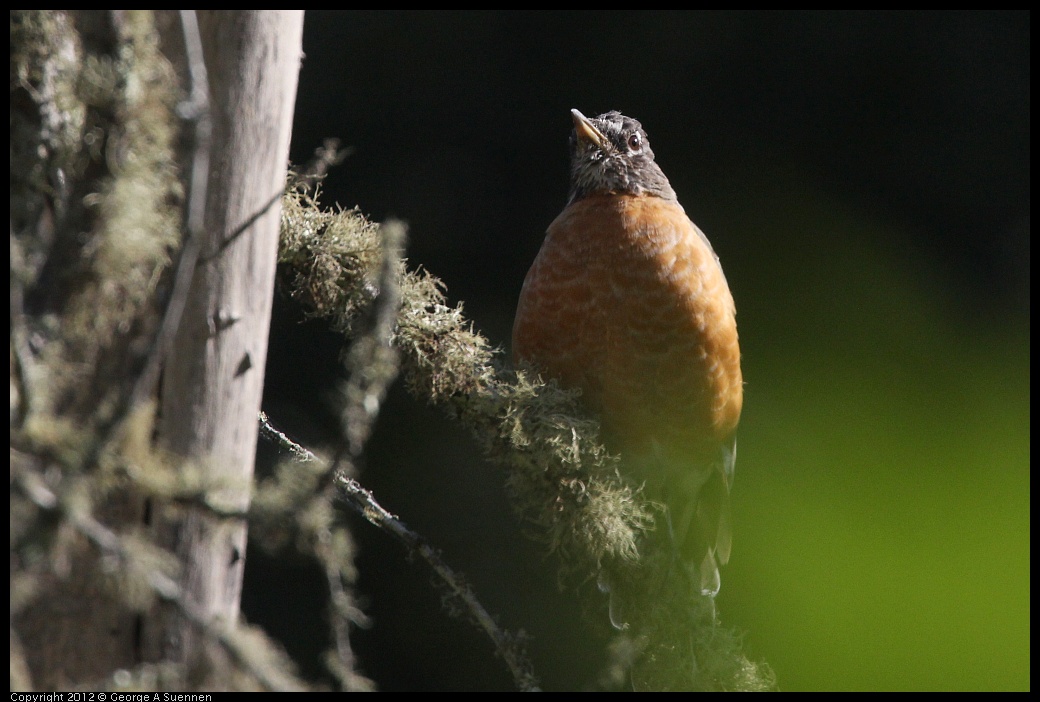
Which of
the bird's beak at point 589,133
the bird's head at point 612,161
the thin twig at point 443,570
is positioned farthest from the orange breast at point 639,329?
the thin twig at point 443,570

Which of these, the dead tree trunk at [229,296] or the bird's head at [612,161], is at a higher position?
the bird's head at [612,161]

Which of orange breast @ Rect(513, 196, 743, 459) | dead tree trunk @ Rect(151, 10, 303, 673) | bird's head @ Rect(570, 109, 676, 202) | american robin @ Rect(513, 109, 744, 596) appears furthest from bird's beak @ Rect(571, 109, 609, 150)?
dead tree trunk @ Rect(151, 10, 303, 673)

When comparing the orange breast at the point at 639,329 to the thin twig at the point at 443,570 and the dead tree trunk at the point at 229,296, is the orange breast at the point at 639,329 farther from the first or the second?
the dead tree trunk at the point at 229,296

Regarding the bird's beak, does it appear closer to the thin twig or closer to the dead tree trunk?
the thin twig

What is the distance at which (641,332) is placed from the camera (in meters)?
2.52

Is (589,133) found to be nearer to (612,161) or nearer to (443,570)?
(612,161)

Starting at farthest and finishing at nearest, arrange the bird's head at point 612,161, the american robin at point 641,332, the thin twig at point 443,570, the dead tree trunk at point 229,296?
1. the bird's head at point 612,161
2. the american robin at point 641,332
3. the thin twig at point 443,570
4. the dead tree trunk at point 229,296

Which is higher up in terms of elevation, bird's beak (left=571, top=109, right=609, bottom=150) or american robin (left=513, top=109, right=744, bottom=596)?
bird's beak (left=571, top=109, right=609, bottom=150)

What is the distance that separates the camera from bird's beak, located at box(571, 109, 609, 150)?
2945 millimetres

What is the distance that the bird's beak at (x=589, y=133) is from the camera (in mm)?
2945

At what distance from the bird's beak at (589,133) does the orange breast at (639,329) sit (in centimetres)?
34

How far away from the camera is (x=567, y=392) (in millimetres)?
2363

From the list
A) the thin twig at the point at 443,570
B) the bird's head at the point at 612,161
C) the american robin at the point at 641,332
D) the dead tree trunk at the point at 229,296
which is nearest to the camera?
the dead tree trunk at the point at 229,296

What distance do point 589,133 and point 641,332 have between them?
0.77 meters
